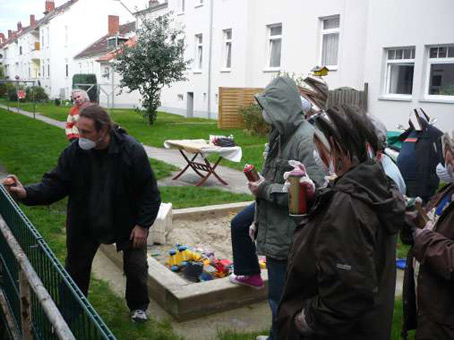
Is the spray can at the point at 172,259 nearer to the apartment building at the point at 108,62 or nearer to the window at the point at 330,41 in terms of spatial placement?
Result: the window at the point at 330,41

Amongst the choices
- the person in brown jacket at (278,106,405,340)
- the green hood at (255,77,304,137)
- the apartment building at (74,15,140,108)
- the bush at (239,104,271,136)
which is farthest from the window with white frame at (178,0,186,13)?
the person in brown jacket at (278,106,405,340)

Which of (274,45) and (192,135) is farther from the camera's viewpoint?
(274,45)

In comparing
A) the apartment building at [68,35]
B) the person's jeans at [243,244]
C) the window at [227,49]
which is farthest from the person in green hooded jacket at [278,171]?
the apartment building at [68,35]

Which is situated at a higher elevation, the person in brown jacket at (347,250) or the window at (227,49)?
the window at (227,49)

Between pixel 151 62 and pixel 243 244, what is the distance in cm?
A: 1853

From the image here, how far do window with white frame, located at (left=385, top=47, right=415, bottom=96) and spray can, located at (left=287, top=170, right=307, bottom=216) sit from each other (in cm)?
1347

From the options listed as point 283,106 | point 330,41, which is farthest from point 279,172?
point 330,41

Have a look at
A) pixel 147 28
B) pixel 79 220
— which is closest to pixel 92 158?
pixel 79 220

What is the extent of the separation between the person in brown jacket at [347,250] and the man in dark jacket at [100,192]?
5.81ft

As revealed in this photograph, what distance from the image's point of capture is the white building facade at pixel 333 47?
1380 cm

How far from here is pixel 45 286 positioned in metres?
2.65

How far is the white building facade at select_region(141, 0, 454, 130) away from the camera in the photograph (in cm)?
1380

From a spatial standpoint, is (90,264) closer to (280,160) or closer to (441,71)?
(280,160)

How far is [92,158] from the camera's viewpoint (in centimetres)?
365
